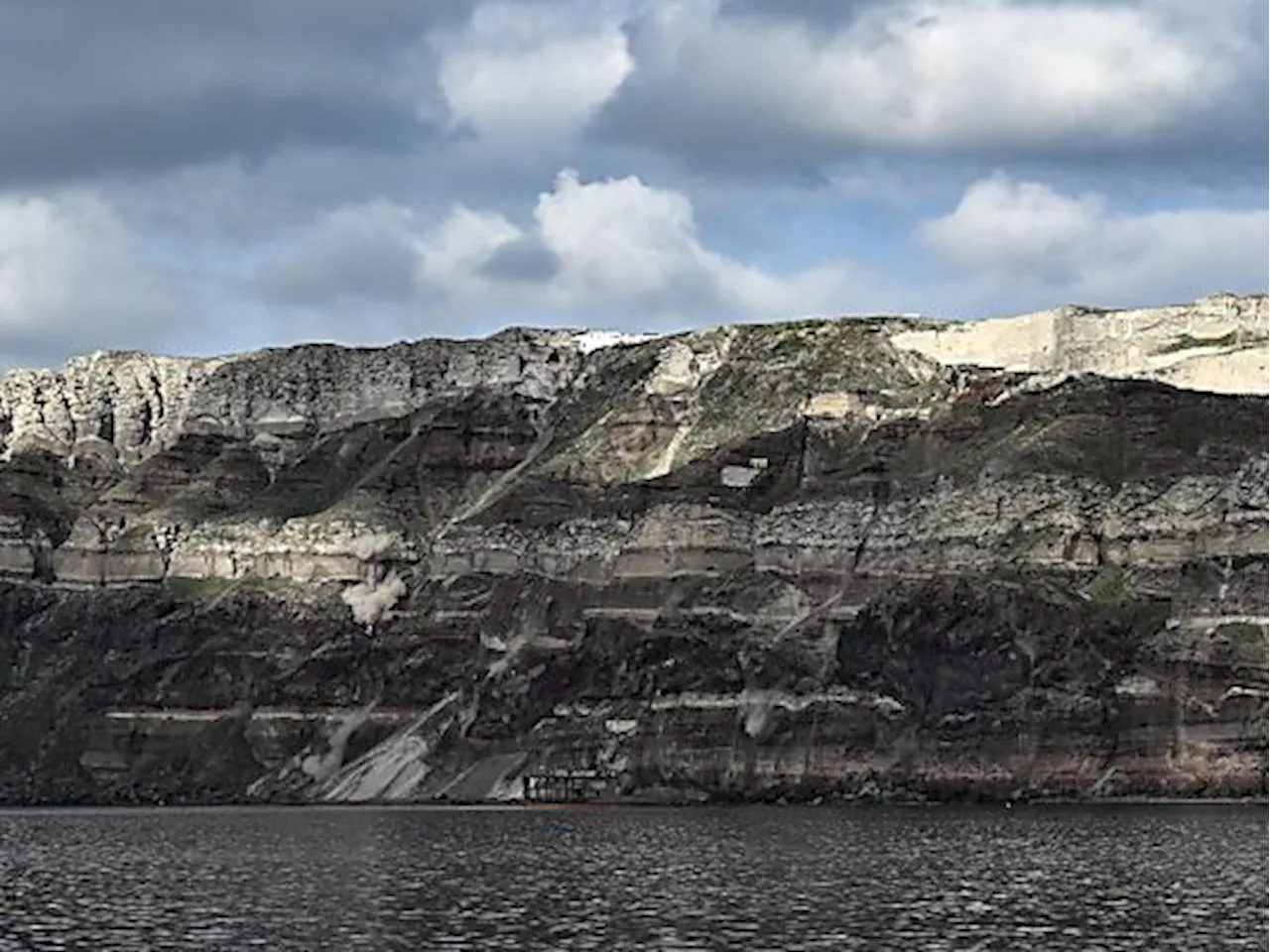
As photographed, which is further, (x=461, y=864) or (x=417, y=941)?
(x=461, y=864)

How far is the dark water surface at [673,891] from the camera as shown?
4018 inches

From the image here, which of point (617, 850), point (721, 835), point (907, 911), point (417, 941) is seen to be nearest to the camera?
point (417, 941)

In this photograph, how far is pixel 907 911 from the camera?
111 meters

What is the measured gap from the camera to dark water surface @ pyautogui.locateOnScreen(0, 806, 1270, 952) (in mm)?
102062

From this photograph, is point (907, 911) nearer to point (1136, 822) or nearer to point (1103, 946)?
point (1103, 946)

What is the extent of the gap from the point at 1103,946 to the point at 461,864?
64.2 metres

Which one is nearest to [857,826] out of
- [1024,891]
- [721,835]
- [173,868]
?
→ [721,835]

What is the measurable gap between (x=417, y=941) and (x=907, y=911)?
2278 centimetres

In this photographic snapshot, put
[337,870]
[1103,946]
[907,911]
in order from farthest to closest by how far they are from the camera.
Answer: [337,870], [907,911], [1103,946]

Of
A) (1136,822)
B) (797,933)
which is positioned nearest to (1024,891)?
(797,933)

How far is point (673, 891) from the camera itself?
126312mm

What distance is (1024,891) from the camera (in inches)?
4744

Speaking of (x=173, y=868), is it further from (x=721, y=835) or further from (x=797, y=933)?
(x=797, y=933)

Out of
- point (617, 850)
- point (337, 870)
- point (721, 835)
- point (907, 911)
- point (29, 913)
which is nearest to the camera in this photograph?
point (907, 911)
